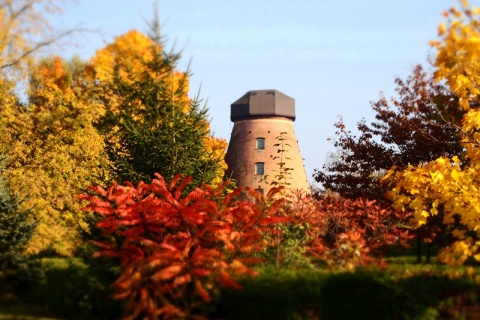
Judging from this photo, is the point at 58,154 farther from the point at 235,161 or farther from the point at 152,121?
the point at 235,161

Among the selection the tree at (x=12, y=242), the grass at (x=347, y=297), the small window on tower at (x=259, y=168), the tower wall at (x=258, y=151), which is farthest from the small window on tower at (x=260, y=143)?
the grass at (x=347, y=297)

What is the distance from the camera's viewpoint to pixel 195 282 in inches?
396

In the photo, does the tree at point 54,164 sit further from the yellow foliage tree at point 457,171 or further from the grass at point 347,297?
the yellow foliage tree at point 457,171

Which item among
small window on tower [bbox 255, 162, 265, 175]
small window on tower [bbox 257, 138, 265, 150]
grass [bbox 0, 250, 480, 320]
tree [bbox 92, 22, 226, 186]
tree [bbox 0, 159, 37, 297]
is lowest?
grass [bbox 0, 250, 480, 320]

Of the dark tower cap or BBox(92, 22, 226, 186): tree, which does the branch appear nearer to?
BBox(92, 22, 226, 186): tree

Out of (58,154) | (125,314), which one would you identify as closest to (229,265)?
(125,314)

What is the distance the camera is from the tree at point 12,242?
1189cm

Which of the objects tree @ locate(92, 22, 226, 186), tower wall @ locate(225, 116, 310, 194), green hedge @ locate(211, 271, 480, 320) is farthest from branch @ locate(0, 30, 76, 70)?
tower wall @ locate(225, 116, 310, 194)

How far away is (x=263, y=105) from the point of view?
46.6 m

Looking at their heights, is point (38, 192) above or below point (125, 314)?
above

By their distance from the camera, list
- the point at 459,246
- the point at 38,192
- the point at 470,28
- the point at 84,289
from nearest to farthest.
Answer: the point at 470,28 → the point at 84,289 → the point at 459,246 → the point at 38,192

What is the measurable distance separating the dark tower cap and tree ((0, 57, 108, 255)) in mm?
15854

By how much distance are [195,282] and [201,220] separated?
150 centimetres

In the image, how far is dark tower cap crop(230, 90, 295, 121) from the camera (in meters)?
46.5
